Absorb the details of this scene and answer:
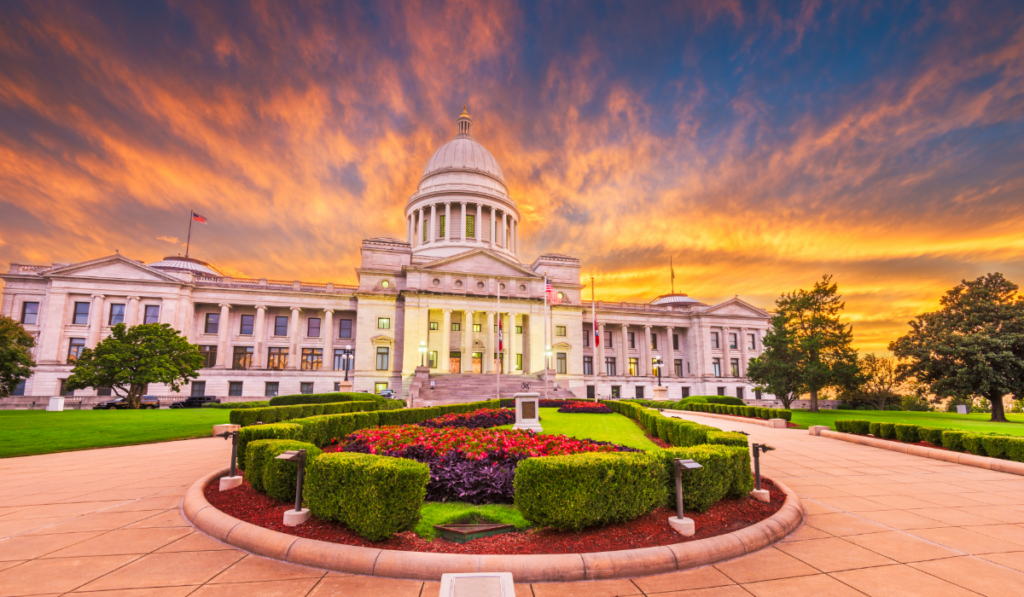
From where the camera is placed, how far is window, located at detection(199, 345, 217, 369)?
2084 inches

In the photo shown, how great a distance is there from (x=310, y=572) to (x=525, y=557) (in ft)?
9.37

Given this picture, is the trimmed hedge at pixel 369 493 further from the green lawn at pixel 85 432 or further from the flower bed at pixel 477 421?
the green lawn at pixel 85 432

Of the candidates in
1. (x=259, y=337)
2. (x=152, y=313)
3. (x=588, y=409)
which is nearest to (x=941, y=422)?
(x=588, y=409)

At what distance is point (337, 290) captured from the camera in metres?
57.1

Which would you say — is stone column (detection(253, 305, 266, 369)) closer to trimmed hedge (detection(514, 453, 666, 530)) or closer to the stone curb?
trimmed hedge (detection(514, 453, 666, 530))

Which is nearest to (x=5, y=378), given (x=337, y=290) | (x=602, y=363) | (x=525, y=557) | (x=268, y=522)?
(x=337, y=290)

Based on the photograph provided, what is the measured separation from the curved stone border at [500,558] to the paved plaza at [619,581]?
5.5 inches

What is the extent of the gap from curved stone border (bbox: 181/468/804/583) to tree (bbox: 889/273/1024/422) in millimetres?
39463

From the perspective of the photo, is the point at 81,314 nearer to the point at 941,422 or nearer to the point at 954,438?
the point at 954,438

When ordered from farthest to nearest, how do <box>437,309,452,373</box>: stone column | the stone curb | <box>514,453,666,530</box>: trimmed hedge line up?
<box>437,309,452,373</box>: stone column < the stone curb < <box>514,453,666,530</box>: trimmed hedge

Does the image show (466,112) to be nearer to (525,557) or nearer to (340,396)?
(340,396)

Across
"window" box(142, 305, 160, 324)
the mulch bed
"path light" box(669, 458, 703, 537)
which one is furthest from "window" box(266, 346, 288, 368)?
"path light" box(669, 458, 703, 537)

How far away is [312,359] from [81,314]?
2432cm

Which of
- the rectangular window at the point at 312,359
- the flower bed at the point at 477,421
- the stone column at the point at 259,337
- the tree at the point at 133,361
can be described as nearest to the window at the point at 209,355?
the stone column at the point at 259,337
